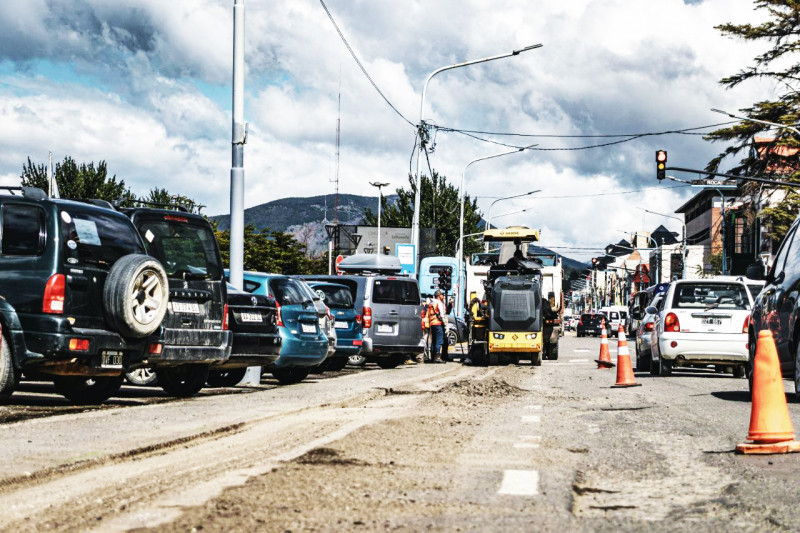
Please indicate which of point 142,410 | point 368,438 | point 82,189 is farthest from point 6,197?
point 82,189

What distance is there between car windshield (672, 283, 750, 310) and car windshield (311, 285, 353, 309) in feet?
20.3

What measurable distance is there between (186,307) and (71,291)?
197 centimetres

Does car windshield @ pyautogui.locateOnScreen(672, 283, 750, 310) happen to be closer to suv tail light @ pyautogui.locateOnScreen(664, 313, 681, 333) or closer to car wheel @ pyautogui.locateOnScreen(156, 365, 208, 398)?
suv tail light @ pyautogui.locateOnScreen(664, 313, 681, 333)

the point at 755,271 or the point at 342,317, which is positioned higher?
the point at 755,271

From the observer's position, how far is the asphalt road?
15.8 feet

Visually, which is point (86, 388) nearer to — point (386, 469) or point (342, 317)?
point (386, 469)

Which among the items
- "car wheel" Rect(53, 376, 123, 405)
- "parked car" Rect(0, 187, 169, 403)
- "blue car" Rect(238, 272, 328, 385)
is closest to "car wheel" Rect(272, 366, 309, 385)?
"blue car" Rect(238, 272, 328, 385)

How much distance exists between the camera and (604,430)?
9.05 metres

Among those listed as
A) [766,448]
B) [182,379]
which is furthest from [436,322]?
[766,448]

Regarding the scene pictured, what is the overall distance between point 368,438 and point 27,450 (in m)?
2.33

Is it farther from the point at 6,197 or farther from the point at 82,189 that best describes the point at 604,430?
the point at 82,189

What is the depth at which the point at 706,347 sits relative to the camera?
18.5 m

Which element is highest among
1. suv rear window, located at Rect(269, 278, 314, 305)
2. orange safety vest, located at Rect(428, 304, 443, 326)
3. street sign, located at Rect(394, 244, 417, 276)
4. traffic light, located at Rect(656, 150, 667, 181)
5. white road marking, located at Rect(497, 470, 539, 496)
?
traffic light, located at Rect(656, 150, 667, 181)

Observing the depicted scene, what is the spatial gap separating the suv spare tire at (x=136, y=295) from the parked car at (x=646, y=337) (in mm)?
11690
